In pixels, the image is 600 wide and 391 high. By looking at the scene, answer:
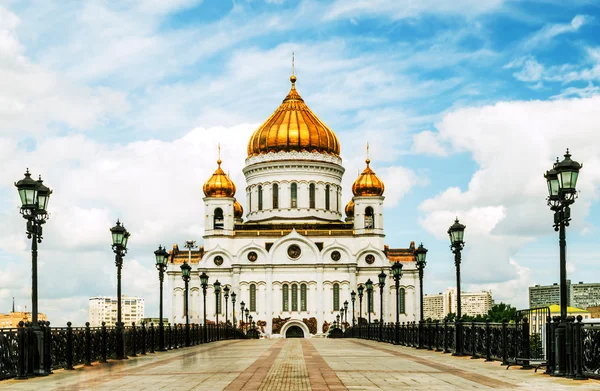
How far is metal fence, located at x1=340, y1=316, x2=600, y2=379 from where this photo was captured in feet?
57.6

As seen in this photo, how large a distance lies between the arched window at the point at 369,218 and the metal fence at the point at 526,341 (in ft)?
188

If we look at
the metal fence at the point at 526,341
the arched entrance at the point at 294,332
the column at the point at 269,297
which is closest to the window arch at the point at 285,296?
the column at the point at 269,297

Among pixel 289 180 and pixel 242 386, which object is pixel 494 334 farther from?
pixel 289 180

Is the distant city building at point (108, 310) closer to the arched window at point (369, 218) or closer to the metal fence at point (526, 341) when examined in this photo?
the arched window at point (369, 218)

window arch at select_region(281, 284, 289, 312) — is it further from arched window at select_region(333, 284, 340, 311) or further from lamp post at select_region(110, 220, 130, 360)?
lamp post at select_region(110, 220, 130, 360)

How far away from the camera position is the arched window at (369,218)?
299ft

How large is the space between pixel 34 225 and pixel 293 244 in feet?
227

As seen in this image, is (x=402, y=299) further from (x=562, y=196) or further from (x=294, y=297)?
(x=562, y=196)

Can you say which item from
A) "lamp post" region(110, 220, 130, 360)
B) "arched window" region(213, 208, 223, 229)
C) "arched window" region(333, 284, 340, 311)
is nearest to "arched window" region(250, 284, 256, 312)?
"arched window" region(213, 208, 223, 229)

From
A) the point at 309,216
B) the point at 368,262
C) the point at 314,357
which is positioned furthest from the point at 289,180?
the point at 314,357

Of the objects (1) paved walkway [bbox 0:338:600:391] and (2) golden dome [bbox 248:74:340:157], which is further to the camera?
(2) golden dome [bbox 248:74:340:157]

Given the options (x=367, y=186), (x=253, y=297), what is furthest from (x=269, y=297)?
(x=367, y=186)

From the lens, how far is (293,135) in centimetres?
9419

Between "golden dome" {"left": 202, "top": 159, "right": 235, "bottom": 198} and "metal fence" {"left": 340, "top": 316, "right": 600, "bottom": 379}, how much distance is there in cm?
5932
